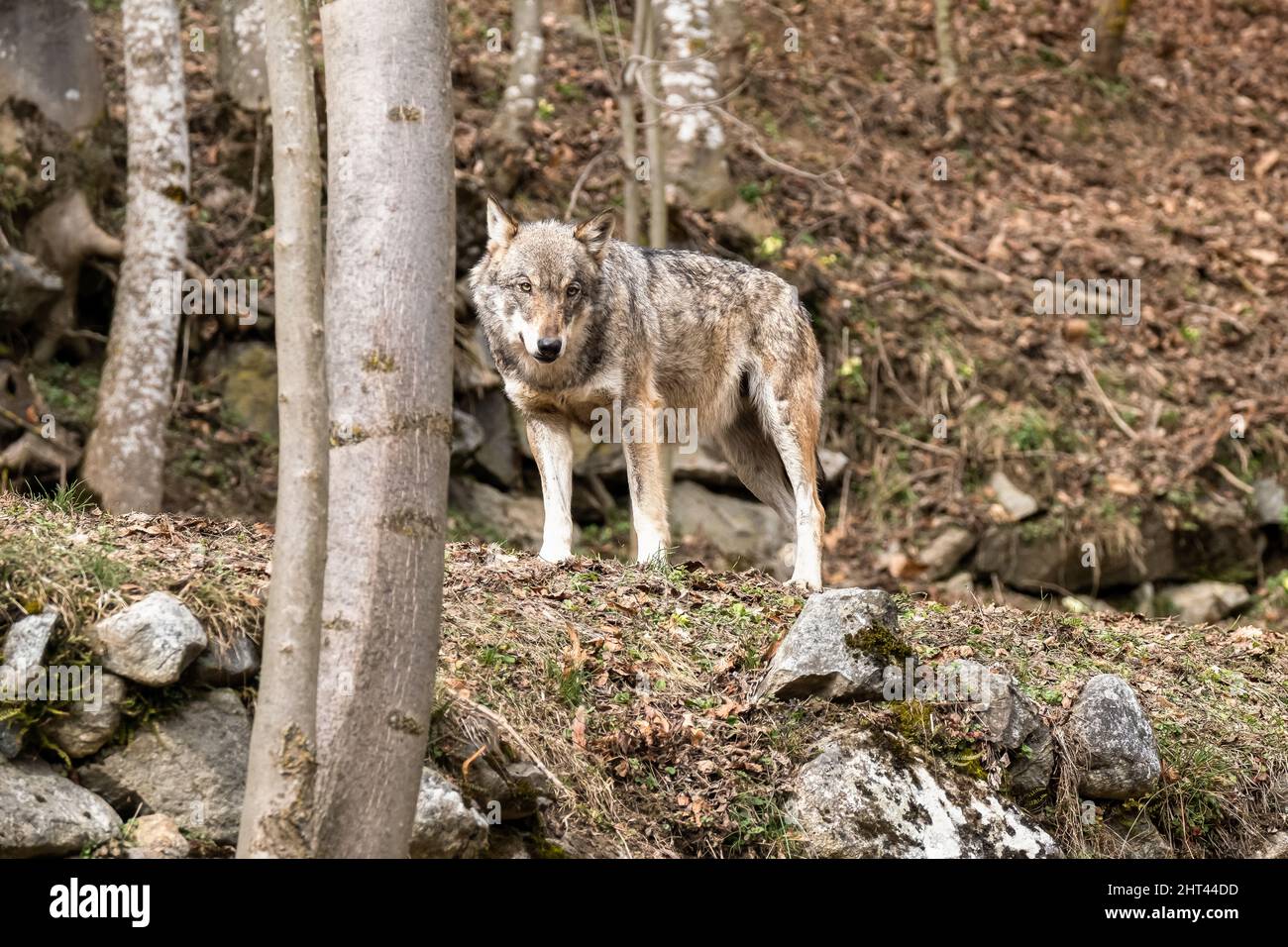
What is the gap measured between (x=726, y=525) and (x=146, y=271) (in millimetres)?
5876

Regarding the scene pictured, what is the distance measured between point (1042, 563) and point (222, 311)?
835cm

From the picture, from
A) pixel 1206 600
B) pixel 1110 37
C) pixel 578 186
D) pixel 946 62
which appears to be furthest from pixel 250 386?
pixel 1110 37

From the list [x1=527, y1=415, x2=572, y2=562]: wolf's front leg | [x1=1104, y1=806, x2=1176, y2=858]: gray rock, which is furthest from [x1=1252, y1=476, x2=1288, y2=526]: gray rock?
[x1=527, y1=415, x2=572, y2=562]: wolf's front leg

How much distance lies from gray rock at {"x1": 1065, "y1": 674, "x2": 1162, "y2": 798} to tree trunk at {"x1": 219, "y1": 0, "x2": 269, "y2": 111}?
984 centimetres

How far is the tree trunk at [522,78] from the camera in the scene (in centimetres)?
1376

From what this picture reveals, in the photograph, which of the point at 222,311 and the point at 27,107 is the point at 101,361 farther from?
the point at 27,107

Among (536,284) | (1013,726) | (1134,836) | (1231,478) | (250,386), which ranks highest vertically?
(536,284)

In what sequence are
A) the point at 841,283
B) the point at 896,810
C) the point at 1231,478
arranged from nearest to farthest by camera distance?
the point at 896,810, the point at 1231,478, the point at 841,283

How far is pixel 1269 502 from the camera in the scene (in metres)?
13.4

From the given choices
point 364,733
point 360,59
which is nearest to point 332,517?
point 364,733

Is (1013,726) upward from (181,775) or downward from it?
downward

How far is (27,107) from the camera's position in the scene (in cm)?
1148

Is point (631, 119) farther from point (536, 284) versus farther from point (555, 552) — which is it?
point (555, 552)
